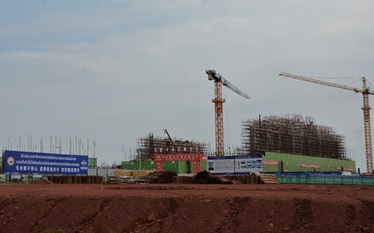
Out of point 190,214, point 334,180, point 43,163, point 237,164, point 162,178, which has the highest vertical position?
point 43,163

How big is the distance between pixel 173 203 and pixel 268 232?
14.6 ft

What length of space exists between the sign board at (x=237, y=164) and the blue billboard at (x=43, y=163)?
27880mm

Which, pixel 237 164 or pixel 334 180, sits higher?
pixel 237 164

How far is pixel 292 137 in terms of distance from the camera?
132 metres

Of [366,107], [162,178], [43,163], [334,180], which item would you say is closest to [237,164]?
[334,180]

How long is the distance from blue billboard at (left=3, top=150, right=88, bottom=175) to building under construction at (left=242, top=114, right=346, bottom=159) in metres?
65.1

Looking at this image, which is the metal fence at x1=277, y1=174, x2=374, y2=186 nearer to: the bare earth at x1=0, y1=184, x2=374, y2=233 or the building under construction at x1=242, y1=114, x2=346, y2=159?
the bare earth at x1=0, y1=184, x2=374, y2=233

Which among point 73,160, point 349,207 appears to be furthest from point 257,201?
point 73,160

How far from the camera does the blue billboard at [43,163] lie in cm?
5092

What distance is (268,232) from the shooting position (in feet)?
54.1

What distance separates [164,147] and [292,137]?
108ft

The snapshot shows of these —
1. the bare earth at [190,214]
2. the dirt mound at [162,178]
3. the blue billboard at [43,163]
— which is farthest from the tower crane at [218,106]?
the bare earth at [190,214]

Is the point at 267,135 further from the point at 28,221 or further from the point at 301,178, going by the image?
the point at 28,221

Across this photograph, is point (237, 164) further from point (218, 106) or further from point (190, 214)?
point (190, 214)
